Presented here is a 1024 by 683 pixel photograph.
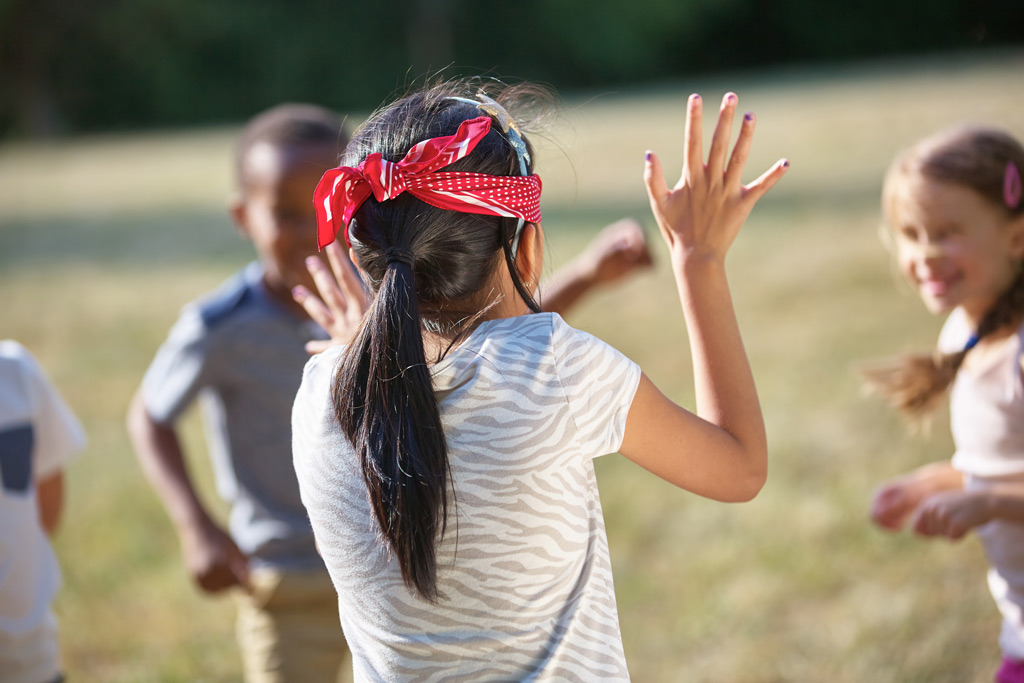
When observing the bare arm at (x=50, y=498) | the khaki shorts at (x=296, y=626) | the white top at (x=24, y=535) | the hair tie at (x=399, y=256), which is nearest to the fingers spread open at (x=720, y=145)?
the hair tie at (x=399, y=256)

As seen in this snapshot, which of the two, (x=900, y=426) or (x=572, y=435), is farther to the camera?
(x=900, y=426)

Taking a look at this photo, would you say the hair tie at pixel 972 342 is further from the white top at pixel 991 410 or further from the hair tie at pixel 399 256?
the hair tie at pixel 399 256

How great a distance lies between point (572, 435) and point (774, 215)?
888 centimetres

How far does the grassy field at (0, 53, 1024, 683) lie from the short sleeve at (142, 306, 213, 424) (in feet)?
3.49

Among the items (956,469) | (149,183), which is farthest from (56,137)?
(956,469)

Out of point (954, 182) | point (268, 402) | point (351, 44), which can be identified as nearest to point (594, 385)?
point (954, 182)

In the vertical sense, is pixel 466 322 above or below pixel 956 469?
above

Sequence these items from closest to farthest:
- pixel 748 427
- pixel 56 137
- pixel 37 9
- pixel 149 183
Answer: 1. pixel 748 427
2. pixel 149 183
3. pixel 56 137
4. pixel 37 9

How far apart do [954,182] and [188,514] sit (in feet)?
6.35

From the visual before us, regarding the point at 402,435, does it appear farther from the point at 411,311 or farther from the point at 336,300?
the point at 336,300

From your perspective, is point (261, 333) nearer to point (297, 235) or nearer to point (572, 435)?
point (297, 235)

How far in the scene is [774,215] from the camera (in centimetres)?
972

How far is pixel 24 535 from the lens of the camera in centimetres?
208

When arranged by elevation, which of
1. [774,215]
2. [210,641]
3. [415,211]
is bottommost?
[210,641]
